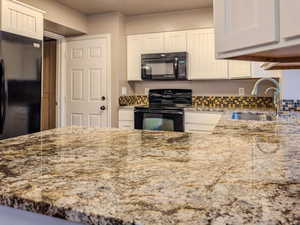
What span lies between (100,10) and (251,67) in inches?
94.3

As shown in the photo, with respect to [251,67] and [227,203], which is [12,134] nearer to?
[227,203]

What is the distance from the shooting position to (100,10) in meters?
3.98

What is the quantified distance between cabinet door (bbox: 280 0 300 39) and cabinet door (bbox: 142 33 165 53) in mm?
3471

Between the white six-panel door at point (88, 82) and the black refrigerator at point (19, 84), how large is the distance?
127 cm

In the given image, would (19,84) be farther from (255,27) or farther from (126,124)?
(255,27)

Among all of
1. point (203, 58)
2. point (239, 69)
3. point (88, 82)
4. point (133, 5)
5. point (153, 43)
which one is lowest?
point (88, 82)

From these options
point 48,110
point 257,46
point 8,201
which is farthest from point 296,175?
point 48,110

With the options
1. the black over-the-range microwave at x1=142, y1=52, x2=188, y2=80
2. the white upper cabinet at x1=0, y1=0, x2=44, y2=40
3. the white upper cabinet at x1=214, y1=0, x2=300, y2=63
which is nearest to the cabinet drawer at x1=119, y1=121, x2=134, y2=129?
the black over-the-range microwave at x1=142, y1=52, x2=188, y2=80

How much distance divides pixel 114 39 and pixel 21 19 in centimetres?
156

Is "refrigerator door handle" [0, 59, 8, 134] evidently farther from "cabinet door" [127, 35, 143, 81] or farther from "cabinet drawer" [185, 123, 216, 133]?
"cabinet drawer" [185, 123, 216, 133]

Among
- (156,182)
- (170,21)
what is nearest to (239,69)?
(170,21)

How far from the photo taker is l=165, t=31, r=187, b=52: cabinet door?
13.0ft

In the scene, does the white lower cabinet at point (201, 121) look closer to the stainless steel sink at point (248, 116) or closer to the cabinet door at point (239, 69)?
the stainless steel sink at point (248, 116)

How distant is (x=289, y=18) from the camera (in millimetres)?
659
